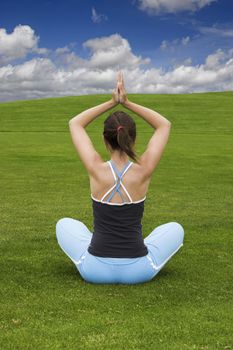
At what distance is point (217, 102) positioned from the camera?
73.2 m

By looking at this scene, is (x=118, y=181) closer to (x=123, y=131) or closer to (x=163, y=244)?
(x=123, y=131)

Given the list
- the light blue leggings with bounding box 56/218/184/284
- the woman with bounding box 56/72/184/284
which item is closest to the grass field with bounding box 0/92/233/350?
the light blue leggings with bounding box 56/218/184/284

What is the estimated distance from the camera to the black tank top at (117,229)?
6.16 metres

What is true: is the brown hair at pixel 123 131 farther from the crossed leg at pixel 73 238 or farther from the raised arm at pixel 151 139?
the crossed leg at pixel 73 238

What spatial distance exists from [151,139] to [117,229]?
42.8 inches

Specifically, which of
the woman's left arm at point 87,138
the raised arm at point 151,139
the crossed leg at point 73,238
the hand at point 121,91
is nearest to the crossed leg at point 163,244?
the crossed leg at point 73,238

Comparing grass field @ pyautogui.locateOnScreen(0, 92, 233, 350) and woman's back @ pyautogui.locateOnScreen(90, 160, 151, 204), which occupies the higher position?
woman's back @ pyautogui.locateOnScreen(90, 160, 151, 204)

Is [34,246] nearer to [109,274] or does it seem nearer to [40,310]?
[109,274]

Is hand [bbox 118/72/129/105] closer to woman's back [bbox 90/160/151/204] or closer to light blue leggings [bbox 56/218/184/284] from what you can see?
woman's back [bbox 90/160/151/204]

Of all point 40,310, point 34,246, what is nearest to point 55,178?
point 34,246

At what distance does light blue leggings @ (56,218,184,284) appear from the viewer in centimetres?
630

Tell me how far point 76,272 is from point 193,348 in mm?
2896

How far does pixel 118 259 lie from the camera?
624 cm

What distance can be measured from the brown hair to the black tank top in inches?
25.7
